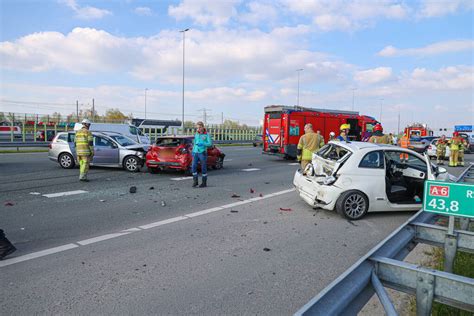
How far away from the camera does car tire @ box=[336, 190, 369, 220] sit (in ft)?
22.3

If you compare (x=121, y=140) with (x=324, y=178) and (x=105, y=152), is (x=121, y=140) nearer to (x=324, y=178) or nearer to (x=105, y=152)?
(x=105, y=152)

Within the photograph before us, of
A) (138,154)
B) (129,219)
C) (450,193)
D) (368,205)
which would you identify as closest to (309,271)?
(450,193)

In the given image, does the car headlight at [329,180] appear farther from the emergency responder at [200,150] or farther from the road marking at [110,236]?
the emergency responder at [200,150]

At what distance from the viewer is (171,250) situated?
4.93 meters

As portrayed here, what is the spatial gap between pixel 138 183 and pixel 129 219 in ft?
13.9

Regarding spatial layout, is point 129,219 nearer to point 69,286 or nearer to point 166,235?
point 166,235

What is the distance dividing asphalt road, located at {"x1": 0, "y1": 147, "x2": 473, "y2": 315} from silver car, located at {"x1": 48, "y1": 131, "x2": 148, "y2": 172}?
13.2ft

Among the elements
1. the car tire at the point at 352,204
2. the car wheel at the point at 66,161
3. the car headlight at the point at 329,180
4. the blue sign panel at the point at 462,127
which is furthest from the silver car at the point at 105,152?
the blue sign panel at the point at 462,127

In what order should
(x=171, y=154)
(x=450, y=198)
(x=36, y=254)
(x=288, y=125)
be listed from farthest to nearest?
(x=288, y=125), (x=171, y=154), (x=36, y=254), (x=450, y=198)

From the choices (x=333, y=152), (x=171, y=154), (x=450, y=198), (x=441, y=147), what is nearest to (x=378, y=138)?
(x=333, y=152)

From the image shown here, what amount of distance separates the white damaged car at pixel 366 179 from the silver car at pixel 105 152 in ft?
24.8

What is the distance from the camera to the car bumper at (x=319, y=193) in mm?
6852

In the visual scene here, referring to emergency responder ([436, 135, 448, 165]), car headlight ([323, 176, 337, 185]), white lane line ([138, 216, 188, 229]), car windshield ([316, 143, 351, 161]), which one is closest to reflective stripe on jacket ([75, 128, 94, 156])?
white lane line ([138, 216, 188, 229])

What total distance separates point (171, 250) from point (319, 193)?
3306mm
